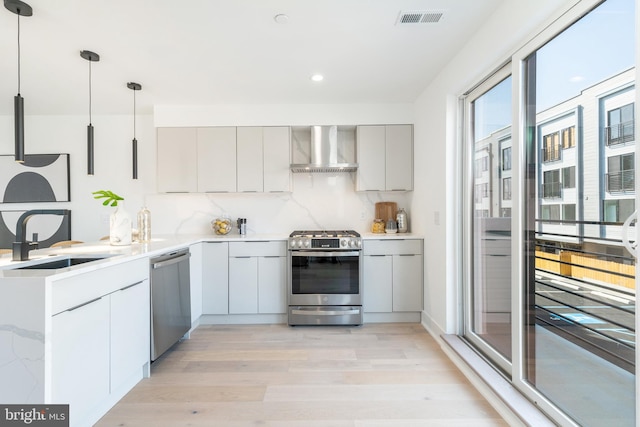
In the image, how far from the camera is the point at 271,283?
3.37 metres

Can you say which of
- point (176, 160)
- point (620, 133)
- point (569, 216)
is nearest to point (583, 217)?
point (569, 216)

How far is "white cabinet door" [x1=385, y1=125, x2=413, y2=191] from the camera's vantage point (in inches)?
144

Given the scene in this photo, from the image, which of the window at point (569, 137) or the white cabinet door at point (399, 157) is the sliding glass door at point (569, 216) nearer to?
the window at point (569, 137)

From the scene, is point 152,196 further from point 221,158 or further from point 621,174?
point 621,174

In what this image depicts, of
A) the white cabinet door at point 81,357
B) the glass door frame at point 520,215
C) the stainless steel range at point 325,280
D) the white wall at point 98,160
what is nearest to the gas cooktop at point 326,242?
the stainless steel range at point 325,280

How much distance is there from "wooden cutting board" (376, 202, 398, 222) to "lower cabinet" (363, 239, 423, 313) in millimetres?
595

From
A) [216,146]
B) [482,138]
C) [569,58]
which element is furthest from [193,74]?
[569,58]

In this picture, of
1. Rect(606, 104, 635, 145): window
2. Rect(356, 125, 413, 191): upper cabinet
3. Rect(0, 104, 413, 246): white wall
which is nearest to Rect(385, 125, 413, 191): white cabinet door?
Rect(356, 125, 413, 191): upper cabinet

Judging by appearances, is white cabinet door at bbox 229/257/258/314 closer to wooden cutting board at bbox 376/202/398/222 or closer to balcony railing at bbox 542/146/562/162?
wooden cutting board at bbox 376/202/398/222

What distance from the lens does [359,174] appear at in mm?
3658

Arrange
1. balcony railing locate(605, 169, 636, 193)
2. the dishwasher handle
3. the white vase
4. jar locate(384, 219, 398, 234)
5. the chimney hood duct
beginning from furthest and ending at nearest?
jar locate(384, 219, 398, 234)
the chimney hood duct
the white vase
the dishwasher handle
balcony railing locate(605, 169, 636, 193)

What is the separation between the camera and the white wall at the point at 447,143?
73.0 inches

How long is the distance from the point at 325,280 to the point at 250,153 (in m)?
1.66

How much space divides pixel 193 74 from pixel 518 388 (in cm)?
338
